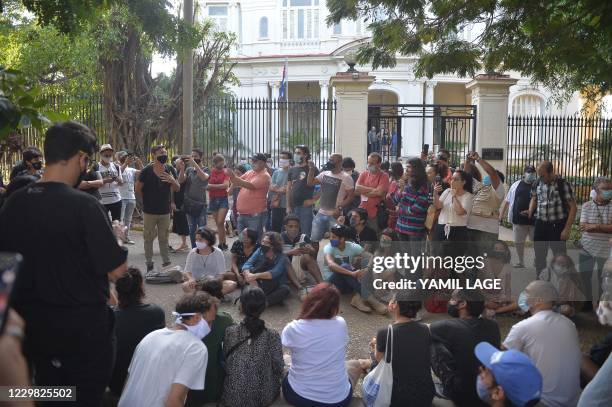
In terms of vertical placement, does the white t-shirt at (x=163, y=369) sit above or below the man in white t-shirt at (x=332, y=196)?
below

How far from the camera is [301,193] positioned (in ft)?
32.0

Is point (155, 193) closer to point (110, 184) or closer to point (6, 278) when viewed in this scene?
point (110, 184)

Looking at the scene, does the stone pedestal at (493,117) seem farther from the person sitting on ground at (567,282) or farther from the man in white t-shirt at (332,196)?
the person sitting on ground at (567,282)

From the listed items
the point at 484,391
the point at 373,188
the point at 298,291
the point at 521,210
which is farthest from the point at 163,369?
the point at 521,210

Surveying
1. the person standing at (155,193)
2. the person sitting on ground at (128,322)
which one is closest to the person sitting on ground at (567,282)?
the person sitting on ground at (128,322)

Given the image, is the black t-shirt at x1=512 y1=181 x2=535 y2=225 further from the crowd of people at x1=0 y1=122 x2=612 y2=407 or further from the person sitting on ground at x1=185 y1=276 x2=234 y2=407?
the person sitting on ground at x1=185 y1=276 x2=234 y2=407

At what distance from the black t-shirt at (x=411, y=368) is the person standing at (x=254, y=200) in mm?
5219

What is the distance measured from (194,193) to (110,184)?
132 centimetres

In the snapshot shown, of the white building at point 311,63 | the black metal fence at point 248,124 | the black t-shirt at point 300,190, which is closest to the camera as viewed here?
the black t-shirt at point 300,190

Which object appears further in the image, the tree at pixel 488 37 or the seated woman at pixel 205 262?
the tree at pixel 488 37

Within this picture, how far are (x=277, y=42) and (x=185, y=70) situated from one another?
65.3 ft

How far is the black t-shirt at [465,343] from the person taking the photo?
186 inches

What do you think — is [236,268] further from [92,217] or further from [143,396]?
[92,217]

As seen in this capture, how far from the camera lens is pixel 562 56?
8969 millimetres
